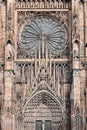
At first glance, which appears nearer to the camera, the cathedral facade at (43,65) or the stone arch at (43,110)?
the cathedral facade at (43,65)

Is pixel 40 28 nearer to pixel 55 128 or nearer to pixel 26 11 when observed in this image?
pixel 26 11

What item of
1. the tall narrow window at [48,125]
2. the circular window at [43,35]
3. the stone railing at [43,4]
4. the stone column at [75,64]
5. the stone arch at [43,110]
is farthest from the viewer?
the stone railing at [43,4]

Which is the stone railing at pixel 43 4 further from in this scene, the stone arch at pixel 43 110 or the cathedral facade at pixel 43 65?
the stone arch at pixel 43 110

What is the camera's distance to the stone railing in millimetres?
34281

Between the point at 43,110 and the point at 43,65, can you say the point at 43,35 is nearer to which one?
the point at 43,65

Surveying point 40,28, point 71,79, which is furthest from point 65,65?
point 40,28

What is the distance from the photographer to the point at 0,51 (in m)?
33.4

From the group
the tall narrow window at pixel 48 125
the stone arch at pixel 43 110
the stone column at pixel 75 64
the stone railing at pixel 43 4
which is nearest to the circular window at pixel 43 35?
the stone railing at pixel 43 4

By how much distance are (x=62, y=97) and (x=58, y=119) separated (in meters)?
1.39

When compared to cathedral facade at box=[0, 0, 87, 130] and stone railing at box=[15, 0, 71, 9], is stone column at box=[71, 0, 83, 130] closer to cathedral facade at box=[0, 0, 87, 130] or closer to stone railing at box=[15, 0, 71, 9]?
cathedral facade at box=[0, 0, 87, 130]

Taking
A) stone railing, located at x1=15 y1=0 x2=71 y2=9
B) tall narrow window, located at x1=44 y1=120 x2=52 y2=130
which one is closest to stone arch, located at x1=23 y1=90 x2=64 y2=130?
tall narrow window, located at x1=44 y1=120 x2=52 y2=130

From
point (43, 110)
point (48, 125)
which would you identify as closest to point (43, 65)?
point (43, 110)

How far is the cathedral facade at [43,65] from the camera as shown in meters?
32.0

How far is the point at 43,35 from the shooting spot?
34.2m
